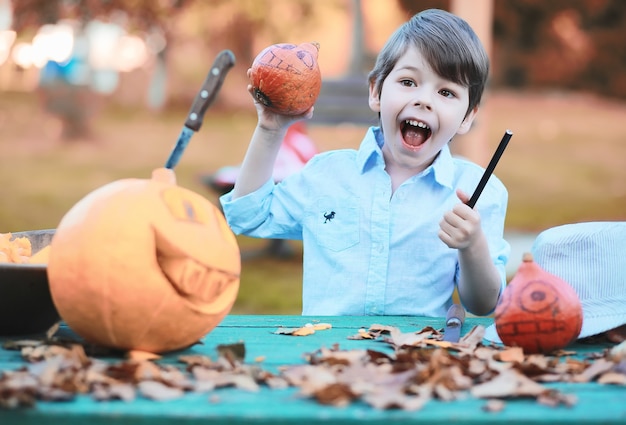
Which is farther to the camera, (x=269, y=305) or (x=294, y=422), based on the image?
(x=269, y=305)

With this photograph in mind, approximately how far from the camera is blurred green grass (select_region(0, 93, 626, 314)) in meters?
8.90

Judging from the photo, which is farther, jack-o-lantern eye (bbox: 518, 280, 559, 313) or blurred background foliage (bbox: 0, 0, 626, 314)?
blurred background foliage (bbox: 0, 0, 626, 314)

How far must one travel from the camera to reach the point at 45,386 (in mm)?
1280

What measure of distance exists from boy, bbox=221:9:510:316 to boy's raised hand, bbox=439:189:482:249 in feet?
0.84

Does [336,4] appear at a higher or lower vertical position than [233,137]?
higher

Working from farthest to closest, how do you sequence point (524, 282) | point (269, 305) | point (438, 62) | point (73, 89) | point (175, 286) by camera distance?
point (73, 89)
point (269, 305)
point (438, 62)
point (524, 282)
point (175, 286)

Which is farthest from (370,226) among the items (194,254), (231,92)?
(231,92)

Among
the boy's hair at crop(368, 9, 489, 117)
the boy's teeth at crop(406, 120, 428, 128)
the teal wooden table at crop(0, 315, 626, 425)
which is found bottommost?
the teal wooden table at crop(0, 315, 626, 425)

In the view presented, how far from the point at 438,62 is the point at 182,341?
3.42 feet

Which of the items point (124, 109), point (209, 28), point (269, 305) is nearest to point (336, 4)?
point (209, 28)

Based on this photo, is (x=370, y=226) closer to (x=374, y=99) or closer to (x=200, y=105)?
(x=374, y=99)

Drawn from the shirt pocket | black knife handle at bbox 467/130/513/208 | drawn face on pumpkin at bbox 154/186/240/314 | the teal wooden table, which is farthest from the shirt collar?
the teal wooden table

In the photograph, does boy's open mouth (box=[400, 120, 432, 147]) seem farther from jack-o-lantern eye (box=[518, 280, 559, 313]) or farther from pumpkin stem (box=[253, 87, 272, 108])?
jack-o-lantern eye (box=[518, 280, 559, 313])

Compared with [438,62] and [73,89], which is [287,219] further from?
[73,89]
